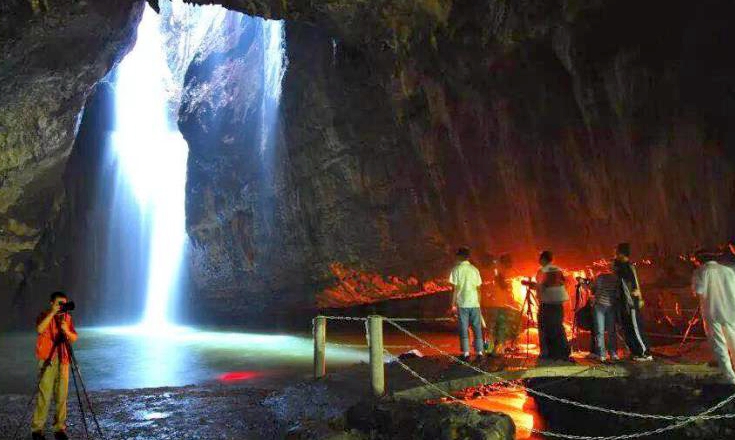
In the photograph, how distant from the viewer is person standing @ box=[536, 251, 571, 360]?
7.63m

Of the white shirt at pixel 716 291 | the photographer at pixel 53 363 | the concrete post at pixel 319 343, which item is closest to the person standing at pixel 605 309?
the white shirt at pixel 716 291

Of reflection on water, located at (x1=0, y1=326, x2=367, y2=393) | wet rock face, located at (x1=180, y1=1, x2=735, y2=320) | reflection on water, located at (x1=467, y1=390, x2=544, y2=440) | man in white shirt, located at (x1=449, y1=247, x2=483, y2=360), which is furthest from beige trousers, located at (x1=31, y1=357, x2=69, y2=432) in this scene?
wet rock face, located at (x1=180, y1=1, x2=735, y2=320)

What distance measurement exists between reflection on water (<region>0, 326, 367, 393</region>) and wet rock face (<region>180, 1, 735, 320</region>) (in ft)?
11.6

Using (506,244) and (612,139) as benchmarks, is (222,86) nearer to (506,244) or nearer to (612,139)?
(506,244)

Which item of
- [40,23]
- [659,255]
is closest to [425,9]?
[659,255]

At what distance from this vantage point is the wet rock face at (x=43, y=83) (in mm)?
11531

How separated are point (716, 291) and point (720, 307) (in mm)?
188

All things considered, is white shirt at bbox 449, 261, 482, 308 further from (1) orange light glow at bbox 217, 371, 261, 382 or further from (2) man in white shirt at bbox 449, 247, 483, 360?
(1) orange light glow at bbox 217, 371, 261, 382

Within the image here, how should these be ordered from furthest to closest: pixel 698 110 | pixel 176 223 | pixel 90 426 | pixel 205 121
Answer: pixel 176 223, pixel 205 121, pixel 698 110, pixel 90 426

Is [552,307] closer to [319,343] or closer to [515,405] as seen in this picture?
[515,405]

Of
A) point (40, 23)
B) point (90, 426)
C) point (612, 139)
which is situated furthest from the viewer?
point (40, 23)

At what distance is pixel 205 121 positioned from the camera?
2134cm

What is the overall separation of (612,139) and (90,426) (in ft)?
34.4

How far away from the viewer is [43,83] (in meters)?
13.3
